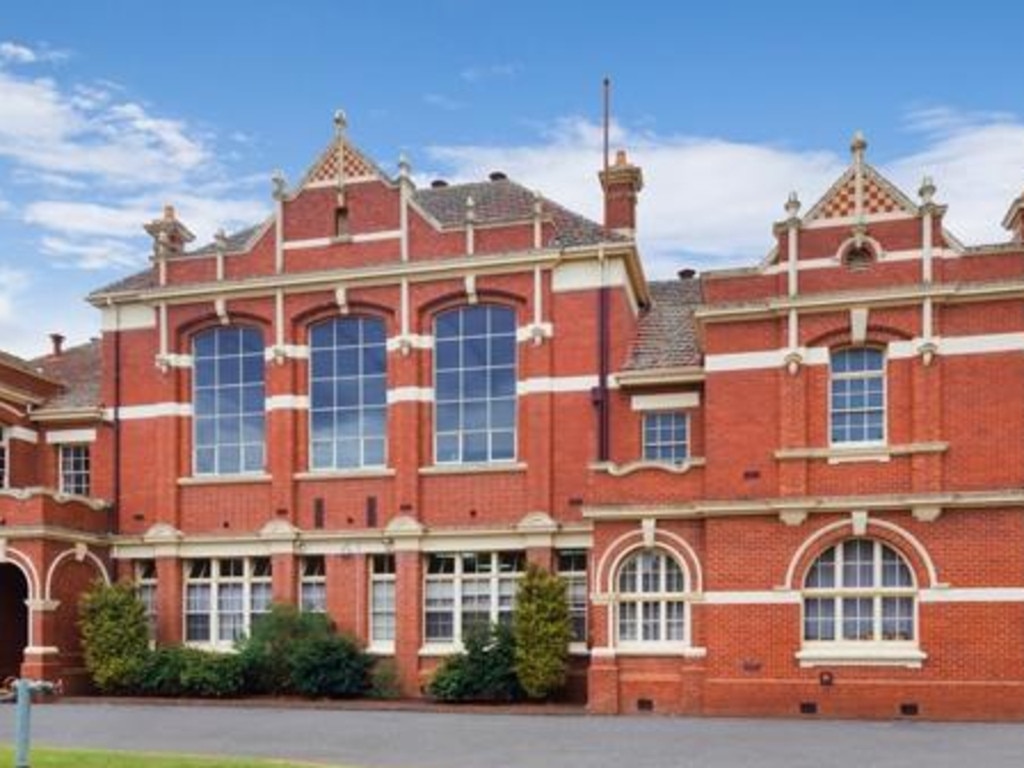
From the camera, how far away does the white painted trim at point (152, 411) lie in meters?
31.8

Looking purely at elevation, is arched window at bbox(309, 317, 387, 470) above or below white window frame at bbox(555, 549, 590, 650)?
above

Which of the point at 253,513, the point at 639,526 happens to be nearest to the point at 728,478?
the point at 639,526

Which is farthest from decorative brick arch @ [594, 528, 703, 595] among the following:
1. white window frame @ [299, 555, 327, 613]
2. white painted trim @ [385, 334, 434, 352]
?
white window frame @ [299, 555, 327, 613]

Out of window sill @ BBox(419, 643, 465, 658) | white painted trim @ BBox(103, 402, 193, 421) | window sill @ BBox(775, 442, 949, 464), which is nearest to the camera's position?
window sill @ BBox(775, 442, 949, 464)

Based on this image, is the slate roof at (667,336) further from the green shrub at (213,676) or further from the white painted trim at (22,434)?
the white painted trim at (22,434)

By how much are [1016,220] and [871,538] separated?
25.9 feet

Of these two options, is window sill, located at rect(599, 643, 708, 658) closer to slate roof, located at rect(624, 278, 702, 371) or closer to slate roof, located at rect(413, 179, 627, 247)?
slate roof, located at rect(624, 278, 702, 371)

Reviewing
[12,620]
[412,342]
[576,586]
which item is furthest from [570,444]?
[12,620]

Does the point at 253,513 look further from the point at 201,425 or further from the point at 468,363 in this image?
the point at 468,363

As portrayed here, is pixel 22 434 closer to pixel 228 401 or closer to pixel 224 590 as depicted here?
pixel 228 401

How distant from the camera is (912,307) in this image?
80.9ft

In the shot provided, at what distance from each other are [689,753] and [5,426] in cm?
2061

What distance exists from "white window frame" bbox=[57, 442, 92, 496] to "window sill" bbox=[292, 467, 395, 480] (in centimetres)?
593

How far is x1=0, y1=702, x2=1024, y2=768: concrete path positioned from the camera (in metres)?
17.4
